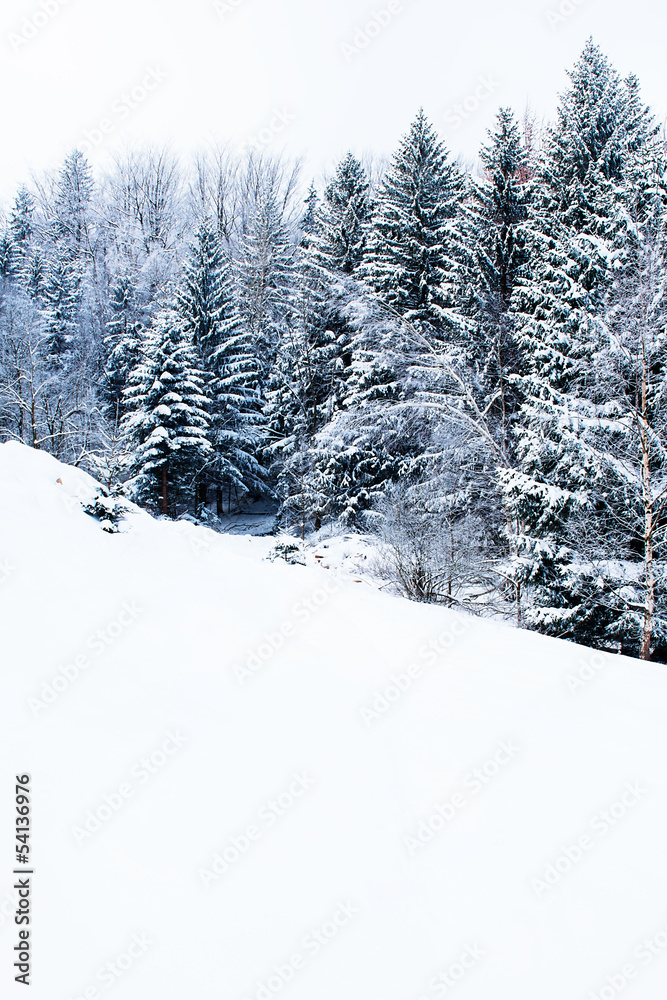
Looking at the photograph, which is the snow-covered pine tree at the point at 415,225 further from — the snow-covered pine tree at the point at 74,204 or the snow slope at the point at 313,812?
the snow-covered pine tree at the point at 74,204

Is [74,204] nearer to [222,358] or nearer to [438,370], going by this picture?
[222,358]

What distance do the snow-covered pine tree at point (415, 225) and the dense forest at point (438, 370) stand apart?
0.23 ft

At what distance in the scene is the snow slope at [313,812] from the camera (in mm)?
1839

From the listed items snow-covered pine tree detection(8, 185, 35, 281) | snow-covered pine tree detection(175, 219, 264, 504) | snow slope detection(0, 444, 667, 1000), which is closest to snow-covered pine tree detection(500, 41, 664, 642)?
snow slope detection(0, 444, 667, 1000)

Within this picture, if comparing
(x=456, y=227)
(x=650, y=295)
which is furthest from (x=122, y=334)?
(x=650, y=295)

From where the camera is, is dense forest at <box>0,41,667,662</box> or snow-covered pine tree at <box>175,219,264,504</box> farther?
snow-covered pine tree at <box>175,219,264,504</box>

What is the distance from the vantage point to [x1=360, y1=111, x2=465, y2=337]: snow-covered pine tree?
54.0 ft

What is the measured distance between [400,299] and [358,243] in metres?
4.10

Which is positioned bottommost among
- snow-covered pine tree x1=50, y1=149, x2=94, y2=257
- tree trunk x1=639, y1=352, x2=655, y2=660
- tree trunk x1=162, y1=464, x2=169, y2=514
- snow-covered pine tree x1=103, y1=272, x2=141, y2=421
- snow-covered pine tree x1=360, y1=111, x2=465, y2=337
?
tree trunk x1=162, y1=464, x2=169, y2=514

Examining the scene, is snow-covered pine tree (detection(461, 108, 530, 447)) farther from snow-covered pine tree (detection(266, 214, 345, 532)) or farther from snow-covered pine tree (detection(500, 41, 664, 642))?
snow-covered pine tree (detection(266, 214, 345, 532))

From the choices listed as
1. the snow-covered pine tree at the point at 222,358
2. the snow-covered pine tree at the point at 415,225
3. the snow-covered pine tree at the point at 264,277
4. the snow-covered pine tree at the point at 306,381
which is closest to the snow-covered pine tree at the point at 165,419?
the snow-covered pine tree at the point at 222,358

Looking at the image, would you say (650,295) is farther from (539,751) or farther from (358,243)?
(358,243)

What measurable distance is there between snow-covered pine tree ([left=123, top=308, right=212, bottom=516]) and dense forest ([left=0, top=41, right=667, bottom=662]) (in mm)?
100

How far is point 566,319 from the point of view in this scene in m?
11.0
